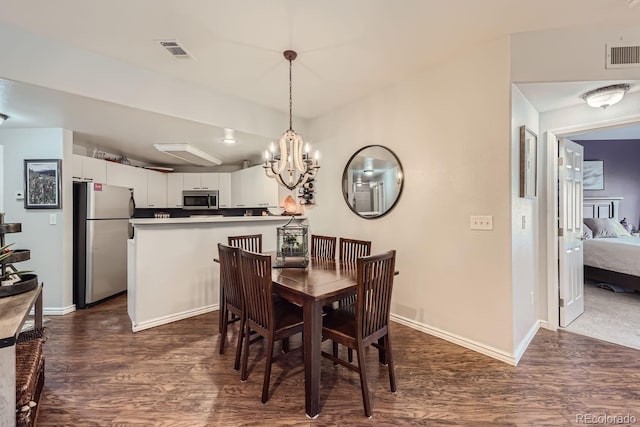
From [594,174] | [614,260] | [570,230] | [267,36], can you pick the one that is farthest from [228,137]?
[594,174]

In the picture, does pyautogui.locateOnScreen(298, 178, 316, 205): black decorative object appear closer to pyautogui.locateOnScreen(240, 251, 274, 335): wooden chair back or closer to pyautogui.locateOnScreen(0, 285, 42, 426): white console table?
pyautogui.locateOnScreen(240, 251, 274, 335): wooden chair back

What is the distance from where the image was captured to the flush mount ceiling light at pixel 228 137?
11.5ft

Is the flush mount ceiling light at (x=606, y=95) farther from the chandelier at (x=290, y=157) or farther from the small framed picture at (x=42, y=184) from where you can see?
the small framed picture at (x=42, y=184)

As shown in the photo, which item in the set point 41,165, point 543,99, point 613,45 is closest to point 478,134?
point 543,99

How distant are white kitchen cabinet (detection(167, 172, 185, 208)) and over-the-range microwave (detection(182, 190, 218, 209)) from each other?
10cm

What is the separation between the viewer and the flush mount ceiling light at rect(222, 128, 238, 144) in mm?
3490

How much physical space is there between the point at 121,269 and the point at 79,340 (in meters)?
1.55

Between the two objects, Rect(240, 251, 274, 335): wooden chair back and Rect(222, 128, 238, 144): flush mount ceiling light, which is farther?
Rect(222, 128, 238, 144): flush mount ceiling light

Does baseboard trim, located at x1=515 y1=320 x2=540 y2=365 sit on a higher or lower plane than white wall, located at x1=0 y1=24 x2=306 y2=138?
lower

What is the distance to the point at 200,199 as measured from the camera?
216 inches

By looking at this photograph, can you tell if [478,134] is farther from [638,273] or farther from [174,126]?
[638,273]

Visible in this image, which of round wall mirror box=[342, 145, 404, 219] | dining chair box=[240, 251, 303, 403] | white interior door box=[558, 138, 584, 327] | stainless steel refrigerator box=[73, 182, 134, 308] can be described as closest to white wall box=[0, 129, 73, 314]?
stainless steel refrigerator box=[73, 182, 134, 308]

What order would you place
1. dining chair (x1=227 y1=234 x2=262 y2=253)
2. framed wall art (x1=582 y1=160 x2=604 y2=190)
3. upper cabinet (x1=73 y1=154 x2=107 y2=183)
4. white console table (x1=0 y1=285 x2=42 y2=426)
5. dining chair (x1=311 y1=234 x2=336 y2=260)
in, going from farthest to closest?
1. framed wall art (x1=582 y1=160 x2=604 y2=190)
2. upper cabinet (x1=73 y1=154 x2=107 y2=183)
3. dining chair (x1=311 y1=234 x2=336 y2=260)
4. dining chair (x1=227 y1=234 x2=262 y2=253)
5. white console table (x1=0 y1=285 x2=42 y2=426)

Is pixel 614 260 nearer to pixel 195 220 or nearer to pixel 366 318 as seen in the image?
pixel 366 318
